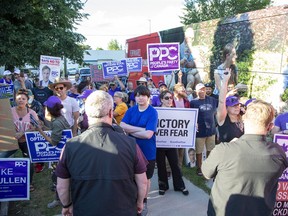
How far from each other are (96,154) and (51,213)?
2.95 metres

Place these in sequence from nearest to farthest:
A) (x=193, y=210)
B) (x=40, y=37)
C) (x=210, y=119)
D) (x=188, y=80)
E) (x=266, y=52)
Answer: (x=193, y=210) → (x=210, y=119) → (x=266, y=52) → (x=188, y=80) → (x=40, y=37)

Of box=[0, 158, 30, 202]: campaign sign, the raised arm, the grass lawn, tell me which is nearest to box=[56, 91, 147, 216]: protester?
the raised arm

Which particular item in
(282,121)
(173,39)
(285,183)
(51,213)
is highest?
(173,39)

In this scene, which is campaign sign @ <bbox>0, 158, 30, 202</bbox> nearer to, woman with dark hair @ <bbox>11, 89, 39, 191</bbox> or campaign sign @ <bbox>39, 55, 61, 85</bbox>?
woman with dark hair @ <bbox>11, 89, 39, 191</bbox>

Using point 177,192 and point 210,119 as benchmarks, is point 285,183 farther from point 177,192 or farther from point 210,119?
point 210,119

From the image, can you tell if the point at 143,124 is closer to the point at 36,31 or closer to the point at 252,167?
the point at 252,167

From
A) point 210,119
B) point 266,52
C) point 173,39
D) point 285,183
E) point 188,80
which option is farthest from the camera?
point 173,39

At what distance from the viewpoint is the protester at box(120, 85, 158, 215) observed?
13.9 feet

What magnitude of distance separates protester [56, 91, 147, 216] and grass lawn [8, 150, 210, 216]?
266cm

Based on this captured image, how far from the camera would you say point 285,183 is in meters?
3.59

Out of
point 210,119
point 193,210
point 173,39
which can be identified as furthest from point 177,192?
point 173,39

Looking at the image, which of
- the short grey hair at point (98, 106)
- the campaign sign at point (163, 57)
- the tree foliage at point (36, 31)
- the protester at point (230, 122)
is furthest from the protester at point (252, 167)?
the tree foliage at point (36, 31)

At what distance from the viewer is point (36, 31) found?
→ 1619cm

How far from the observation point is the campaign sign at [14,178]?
165 inches
